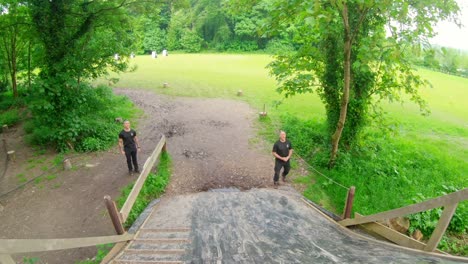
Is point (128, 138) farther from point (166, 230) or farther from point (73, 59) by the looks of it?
point (73, 59)

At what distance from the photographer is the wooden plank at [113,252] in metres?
4.64

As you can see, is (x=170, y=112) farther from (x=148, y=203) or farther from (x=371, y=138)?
(x=371, y=138)

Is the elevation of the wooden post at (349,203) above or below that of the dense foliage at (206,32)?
below

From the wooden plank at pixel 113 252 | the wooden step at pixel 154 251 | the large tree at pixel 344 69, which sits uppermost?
the large tree at pixel 344 69

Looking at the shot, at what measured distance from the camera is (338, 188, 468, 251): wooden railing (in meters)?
3.87

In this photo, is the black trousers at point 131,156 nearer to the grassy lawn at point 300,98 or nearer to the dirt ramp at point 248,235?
the dirt ramp at point 248,235

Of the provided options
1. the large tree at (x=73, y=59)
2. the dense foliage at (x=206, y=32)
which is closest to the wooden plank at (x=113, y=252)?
the large tree at (x=73, y=59)

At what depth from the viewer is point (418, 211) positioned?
14.3 feet

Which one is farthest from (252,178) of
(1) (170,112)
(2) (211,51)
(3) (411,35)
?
(2) (211,51)

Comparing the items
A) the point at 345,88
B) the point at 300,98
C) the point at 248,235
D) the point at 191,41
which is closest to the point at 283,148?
the point at 345,88

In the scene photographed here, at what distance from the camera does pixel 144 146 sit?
35.8ft

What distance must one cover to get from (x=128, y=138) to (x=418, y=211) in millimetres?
7149

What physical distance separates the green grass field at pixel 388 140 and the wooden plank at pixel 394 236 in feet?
7.18

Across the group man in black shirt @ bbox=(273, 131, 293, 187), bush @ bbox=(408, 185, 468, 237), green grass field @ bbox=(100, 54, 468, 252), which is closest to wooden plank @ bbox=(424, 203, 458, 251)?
bush @ bbox=(408, 185, 468, 237)
